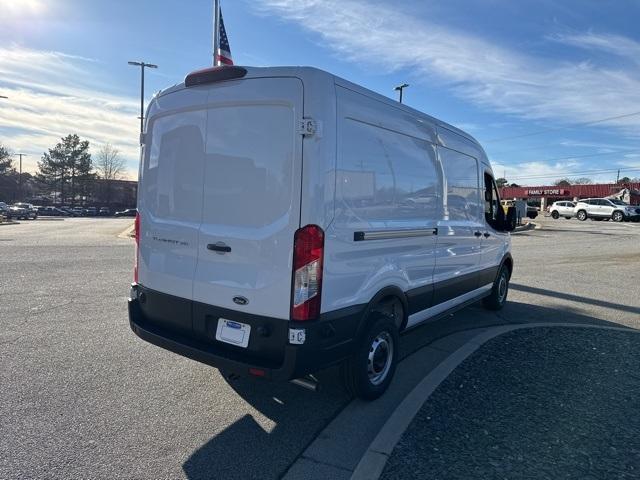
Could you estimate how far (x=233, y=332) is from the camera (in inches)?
133

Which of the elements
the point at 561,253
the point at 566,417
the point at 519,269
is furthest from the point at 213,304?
the point at 561,253

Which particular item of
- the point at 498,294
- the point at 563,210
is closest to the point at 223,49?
the point at 498,294

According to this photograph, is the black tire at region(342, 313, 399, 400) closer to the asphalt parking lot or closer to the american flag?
the asphalt parking lot

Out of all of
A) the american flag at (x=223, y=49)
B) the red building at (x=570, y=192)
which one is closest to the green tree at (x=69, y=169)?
the red building at (x=570, y=192)

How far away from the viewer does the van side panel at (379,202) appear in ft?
10.9

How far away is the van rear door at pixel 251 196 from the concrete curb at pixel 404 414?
1.10 metres

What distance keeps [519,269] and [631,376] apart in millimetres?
7579

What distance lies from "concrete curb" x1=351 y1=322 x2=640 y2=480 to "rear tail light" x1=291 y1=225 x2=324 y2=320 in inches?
38.8

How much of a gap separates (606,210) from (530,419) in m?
42.2

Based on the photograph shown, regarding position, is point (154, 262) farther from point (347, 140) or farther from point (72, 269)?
point (72, 269)

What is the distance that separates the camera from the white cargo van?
3.13m

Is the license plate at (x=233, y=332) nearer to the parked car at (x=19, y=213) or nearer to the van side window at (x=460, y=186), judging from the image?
the van side window at (x=460, y=186)

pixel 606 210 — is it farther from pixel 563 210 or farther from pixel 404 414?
pixel 404 414

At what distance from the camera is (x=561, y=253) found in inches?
606
